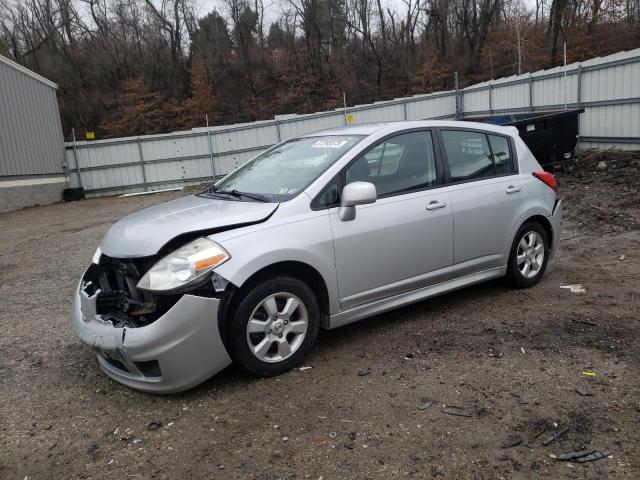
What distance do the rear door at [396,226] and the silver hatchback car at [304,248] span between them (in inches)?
0.4

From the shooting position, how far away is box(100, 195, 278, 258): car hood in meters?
3.44

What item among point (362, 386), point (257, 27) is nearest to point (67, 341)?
point (362, 386)

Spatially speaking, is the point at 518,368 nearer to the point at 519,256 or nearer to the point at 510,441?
the point at 510,441

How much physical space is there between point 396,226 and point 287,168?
1.01m

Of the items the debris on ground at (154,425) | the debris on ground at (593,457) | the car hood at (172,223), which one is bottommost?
the debris on ground at (593,457)

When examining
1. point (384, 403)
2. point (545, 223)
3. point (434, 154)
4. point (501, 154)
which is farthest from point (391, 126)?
point (384, 403)

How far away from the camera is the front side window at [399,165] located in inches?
163

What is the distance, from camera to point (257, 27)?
1747 inches

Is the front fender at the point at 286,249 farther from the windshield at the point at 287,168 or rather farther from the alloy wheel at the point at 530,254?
the alloy wheel at the point at 530,254

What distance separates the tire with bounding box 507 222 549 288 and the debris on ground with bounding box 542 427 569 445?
234 centimetres

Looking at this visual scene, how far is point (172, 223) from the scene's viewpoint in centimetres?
361

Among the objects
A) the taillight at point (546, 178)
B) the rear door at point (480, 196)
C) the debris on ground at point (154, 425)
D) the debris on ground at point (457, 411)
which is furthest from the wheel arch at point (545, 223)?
the debris on ground at point (154, 425)

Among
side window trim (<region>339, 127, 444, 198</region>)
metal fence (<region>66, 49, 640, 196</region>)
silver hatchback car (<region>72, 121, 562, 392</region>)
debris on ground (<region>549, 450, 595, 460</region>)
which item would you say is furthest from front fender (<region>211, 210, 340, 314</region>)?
metal fence (<region>66, 49, 640, 196</region>)

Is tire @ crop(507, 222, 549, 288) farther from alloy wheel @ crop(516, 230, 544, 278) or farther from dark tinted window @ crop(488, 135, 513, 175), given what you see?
dark tinted window @ crop(488, 135, 513, 175)
